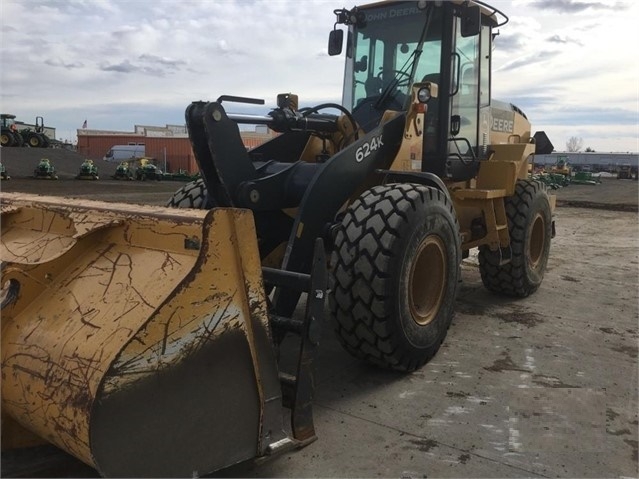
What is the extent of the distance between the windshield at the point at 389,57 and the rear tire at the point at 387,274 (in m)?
1.39

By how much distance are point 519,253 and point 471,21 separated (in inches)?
98.2

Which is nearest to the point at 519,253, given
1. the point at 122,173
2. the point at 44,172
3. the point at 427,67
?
the point at 427,67

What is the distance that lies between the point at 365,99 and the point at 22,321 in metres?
3.56

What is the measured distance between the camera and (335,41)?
559 centimetres

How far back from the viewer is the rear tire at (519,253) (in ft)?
20.0

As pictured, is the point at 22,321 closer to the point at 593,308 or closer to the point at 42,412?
the point at 42,412

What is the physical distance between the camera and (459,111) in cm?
537

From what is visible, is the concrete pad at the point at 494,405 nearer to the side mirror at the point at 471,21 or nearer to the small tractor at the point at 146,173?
the side mirror at the point at 471,21

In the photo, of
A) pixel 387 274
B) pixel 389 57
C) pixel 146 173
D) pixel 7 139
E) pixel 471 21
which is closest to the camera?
pixel 387 274

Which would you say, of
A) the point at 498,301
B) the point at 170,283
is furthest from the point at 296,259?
the point at 498,301

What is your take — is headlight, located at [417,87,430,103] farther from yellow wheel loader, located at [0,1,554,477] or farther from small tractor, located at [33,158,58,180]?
small tractor, located at [33,158,58,180]

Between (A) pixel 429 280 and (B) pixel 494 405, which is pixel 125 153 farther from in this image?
(B) pixel 494 405

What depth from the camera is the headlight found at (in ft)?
14.3

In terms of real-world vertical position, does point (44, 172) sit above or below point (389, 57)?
below
